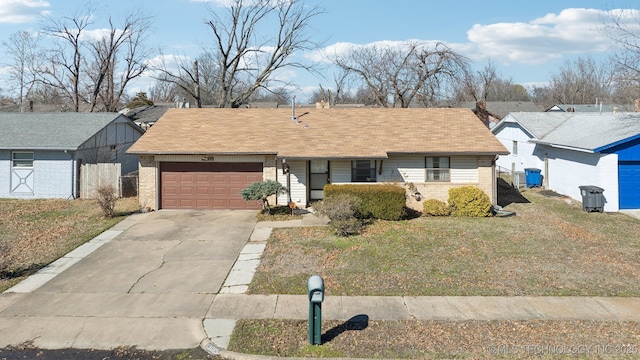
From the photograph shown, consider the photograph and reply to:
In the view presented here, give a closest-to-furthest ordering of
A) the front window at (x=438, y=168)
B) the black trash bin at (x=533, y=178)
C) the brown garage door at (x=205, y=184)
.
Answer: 1. the front window at (x=438, y=168)
2. the brown garage door at (x=205, y=184)
3. the black trash bin at (x=533, y=178)

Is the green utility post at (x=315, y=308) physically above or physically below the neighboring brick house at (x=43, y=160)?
below

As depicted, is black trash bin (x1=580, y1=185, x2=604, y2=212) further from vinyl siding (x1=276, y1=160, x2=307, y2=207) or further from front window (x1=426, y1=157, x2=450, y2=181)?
vinyl siding (x1=276, y1=160, x2=307, y2=207)

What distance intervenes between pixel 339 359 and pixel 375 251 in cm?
561

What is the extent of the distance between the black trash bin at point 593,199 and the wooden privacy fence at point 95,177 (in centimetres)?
2132

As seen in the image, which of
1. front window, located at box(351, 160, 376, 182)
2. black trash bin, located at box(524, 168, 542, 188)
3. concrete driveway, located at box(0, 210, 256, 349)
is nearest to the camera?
concrete driveway, located at box(0, 210, 256, 349)

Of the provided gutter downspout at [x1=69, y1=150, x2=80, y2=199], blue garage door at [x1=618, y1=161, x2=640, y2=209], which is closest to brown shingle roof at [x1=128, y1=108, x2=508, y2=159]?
gutter downspout at [x1=69, y1=150, x2=80, y2=199]

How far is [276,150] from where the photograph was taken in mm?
17812

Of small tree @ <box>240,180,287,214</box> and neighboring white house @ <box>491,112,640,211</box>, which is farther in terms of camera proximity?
neighboring white house @ <box>491,112,640,211</box>

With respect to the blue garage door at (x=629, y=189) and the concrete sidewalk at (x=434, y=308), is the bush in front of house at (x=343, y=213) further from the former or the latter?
the blue garage door at (x=629, y=189)

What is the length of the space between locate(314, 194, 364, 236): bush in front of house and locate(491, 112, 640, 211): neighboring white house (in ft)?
35.3

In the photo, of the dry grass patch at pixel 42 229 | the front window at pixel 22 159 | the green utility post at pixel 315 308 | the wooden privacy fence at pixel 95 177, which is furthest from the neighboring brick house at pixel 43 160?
the green utility post at pixel 315 308

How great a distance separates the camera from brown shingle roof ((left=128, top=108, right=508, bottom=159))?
1766 centimetres

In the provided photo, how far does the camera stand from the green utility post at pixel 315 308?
7102 mm

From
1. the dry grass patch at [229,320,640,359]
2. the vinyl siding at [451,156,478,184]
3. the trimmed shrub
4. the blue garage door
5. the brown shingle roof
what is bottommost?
the dry grass patch at [229,320,640,359]
